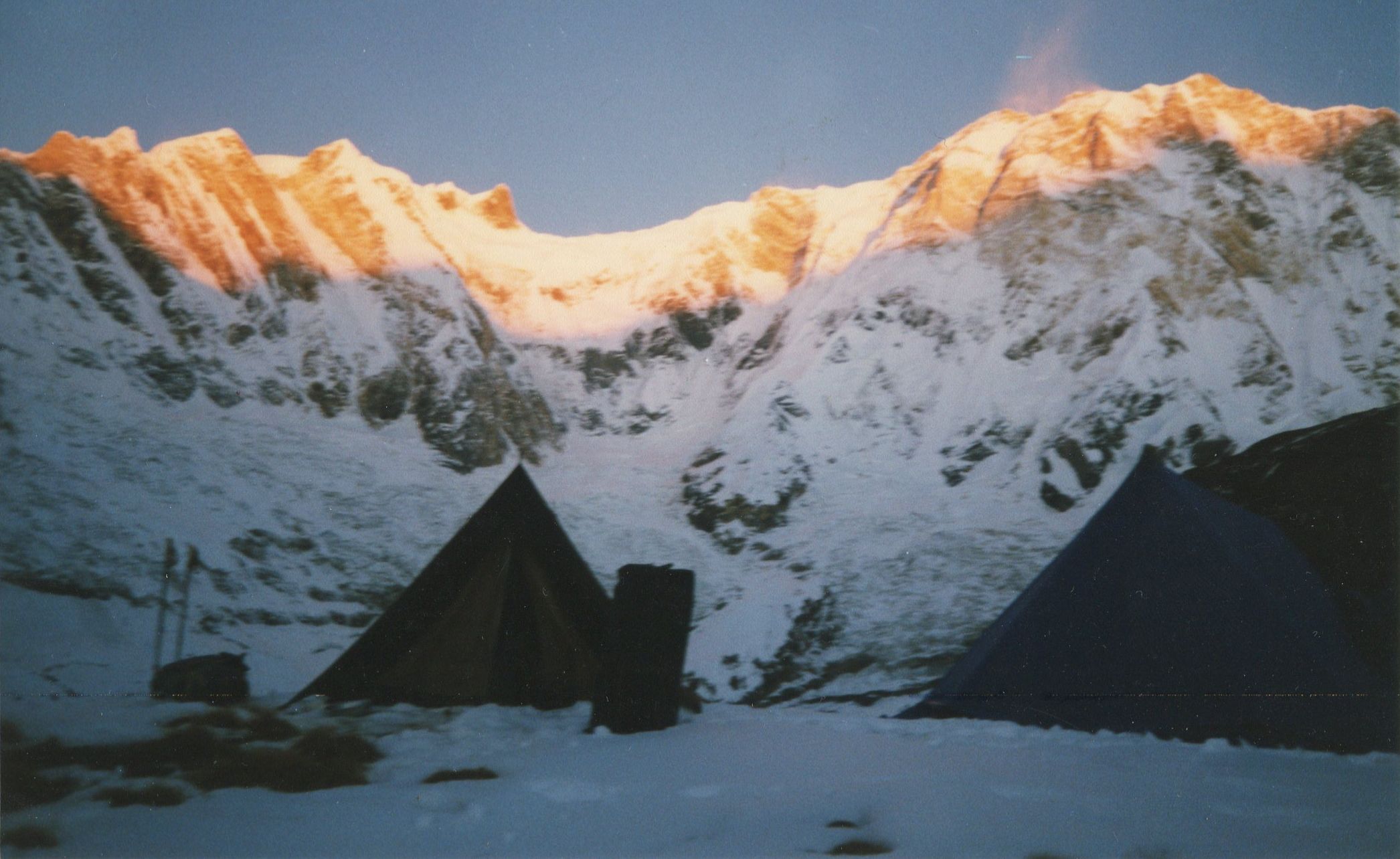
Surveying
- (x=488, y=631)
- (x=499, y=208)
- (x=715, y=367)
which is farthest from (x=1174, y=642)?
(x=499, y=208)

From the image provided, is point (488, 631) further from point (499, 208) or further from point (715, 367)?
point (499, 208)

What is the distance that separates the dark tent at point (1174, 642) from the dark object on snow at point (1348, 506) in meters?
0.17

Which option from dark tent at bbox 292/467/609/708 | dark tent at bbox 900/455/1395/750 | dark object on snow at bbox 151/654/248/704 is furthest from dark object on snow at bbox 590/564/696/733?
dark object on snow at bbox 151/654/248/704

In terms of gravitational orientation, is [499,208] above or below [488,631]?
above

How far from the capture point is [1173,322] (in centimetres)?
4156

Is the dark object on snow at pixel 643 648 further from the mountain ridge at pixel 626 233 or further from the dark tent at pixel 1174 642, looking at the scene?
the mountain ridge at pixel 626 233

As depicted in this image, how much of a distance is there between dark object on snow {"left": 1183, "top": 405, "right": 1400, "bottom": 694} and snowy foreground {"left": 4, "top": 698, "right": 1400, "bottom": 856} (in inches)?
54.8

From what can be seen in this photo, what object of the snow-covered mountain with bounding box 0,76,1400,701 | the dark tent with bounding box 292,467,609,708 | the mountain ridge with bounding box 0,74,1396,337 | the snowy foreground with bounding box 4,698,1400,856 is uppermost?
the mountain ridge with bounding box 0,74,1396,337

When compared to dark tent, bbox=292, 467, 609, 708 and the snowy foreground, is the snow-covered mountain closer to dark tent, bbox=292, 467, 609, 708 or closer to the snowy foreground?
dark tent, bbox=292, 467, 609, 708

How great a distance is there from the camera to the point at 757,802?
3441 millimetres

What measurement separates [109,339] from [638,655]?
41.3m

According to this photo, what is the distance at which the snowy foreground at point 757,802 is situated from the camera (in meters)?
2.98

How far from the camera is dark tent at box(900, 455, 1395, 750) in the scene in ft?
17.2

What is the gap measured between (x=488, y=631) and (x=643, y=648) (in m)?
1.91
